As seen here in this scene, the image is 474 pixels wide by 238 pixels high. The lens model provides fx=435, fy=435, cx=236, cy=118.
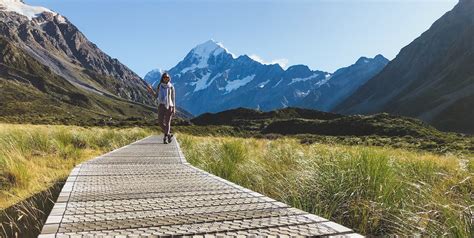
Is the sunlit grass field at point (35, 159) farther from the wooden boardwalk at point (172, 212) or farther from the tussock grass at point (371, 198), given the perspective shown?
the tussock grass at point (371, 198)

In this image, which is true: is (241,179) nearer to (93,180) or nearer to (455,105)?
(93,180)

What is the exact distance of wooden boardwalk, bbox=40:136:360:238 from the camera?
2.85 meters

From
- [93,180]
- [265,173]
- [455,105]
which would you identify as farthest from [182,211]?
[455,105]

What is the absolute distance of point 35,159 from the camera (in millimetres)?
10281

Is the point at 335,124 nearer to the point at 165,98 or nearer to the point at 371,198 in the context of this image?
the point at 165,98

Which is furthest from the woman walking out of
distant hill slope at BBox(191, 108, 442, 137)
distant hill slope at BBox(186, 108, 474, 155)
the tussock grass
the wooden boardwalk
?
distant hill slope at BBox(191, 108, 442, 137)

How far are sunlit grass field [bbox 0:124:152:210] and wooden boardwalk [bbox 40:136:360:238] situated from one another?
7.07 ft

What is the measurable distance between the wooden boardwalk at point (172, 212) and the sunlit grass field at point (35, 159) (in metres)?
2.15

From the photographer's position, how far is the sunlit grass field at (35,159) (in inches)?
287

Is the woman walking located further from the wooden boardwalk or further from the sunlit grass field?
the wooden boardwalk

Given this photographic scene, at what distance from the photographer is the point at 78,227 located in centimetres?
297

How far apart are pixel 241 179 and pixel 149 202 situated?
348 centimetres

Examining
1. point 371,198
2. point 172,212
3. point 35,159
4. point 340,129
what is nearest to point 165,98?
point 35,159

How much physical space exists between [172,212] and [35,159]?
7.99 m
